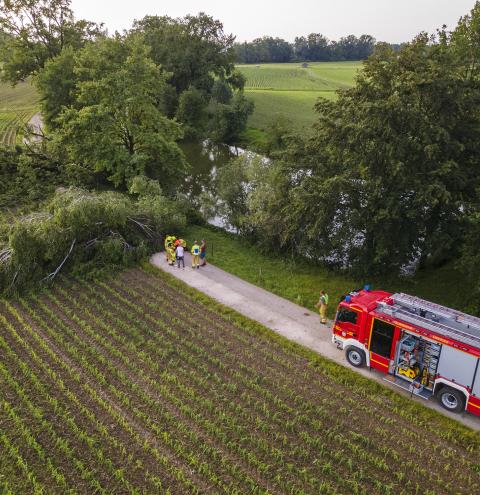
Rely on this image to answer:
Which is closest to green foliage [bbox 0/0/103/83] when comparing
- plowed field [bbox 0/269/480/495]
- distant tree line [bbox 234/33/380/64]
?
plowed field [bbox 0/269/480/495]

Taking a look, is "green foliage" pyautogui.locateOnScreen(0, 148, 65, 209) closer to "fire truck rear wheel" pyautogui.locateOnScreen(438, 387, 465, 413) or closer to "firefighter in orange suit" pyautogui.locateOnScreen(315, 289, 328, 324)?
"firefighter in orange suit" pyautogui.locateOnScreen(315, 289, 328, 324)

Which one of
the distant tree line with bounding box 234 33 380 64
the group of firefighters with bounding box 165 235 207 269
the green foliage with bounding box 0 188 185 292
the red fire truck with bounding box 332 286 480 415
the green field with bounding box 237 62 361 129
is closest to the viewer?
the red fire truck with bounding box 332 286 480 415

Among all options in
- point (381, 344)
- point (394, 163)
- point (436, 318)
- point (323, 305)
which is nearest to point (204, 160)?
point (394, 163)

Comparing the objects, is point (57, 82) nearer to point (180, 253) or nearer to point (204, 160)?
point (204, 160)

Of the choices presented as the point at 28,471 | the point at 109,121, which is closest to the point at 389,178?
the point at 28,471

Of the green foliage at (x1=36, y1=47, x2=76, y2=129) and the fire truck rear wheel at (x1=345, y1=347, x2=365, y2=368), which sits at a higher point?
the green foliage at (x1=36, y1=47, x2=76, y2=129)

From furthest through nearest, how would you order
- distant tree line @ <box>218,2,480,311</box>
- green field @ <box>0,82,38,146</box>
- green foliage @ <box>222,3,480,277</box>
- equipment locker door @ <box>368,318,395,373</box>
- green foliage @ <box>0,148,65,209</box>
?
green field @ <box>0,82,38,146</box>
green foliage @ <box>0,148,65,209</box>
green foliage @ <box>222,3,480,277</box>
distant tree line @ <box>218,2,480,311</box>
equipment locker door @ <box>368,318,395,373</box>

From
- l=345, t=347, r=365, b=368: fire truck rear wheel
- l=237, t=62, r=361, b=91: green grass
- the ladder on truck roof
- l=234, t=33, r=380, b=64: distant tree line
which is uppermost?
l=234, t=33, r=380, b=64: distant tree line

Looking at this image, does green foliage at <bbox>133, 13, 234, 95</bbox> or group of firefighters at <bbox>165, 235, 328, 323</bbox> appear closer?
group of firefighters at <bbox>165, 235, 328, 323</bbox>
